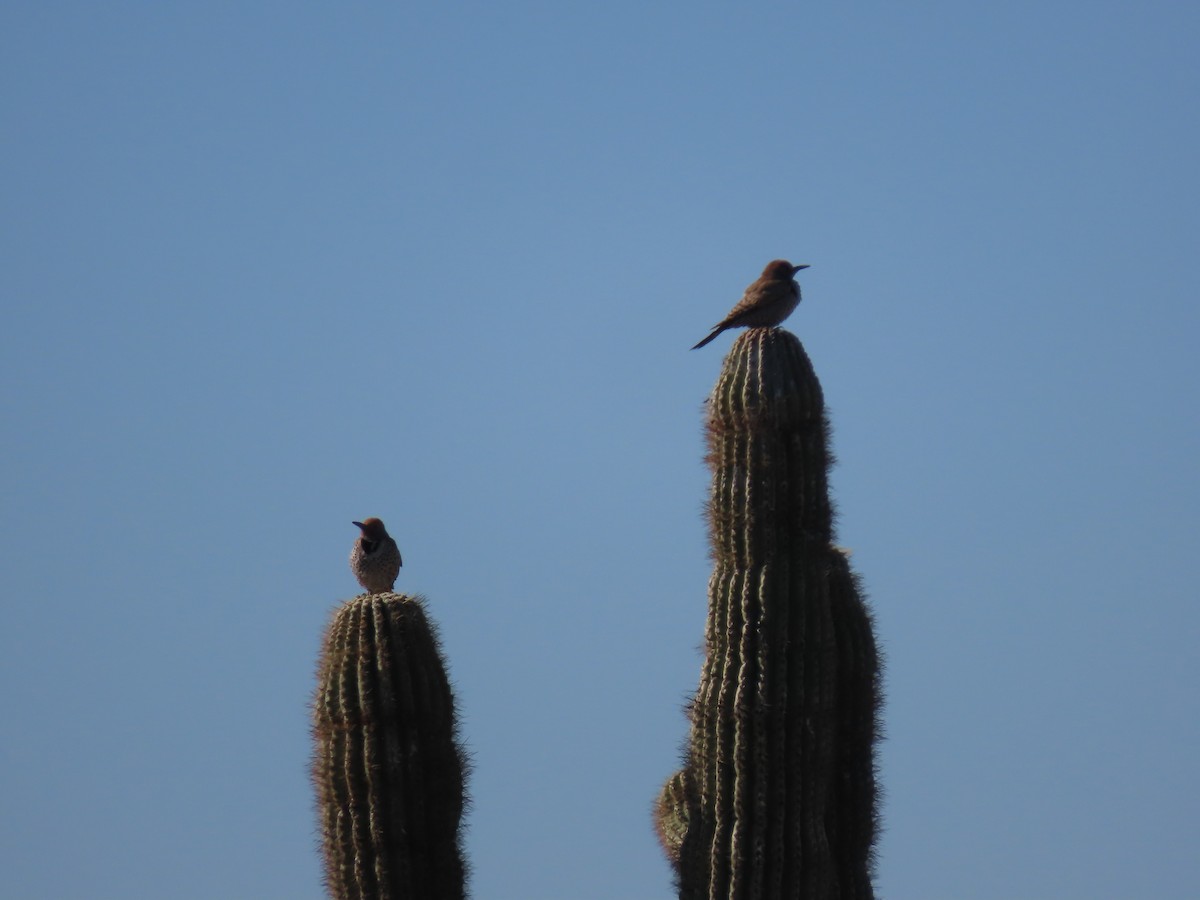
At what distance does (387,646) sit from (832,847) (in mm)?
2751

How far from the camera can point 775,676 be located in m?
10.7

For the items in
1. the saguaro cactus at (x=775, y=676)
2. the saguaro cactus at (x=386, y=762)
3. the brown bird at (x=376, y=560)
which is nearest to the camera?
the saguaro cactus at (x=775, y=676)

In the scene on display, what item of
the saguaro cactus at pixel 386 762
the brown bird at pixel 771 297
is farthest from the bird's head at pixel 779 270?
the saguaro cactus at pixel 386 762

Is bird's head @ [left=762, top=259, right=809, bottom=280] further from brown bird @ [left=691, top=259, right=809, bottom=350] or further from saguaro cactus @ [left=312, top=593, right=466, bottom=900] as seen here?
saguaro cactus @ [left=312, top=593, right=466, bottom=900]

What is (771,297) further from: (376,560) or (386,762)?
(386,762)

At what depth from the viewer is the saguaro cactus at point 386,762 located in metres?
10.8

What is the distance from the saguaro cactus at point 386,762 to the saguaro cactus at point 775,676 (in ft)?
4.50

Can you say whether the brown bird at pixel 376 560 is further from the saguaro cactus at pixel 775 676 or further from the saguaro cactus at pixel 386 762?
the saguaro cactus at pixel 775 676

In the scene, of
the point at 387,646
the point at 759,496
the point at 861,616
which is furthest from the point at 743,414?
the point at 387,646

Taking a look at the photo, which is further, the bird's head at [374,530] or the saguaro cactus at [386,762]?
the bird's head at [374,530]

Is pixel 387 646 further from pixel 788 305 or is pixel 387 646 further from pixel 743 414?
pixel 788 305

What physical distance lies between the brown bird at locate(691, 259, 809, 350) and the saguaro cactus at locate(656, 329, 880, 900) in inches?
76.1

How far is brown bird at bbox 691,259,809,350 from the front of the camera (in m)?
13.4

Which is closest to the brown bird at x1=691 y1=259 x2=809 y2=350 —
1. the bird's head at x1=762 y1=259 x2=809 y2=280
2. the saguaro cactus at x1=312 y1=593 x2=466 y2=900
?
the bird's head at x1=762 y1=259 x2=809 y2=280
